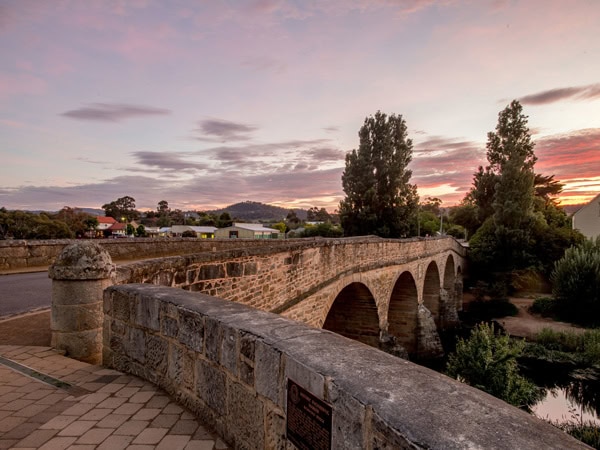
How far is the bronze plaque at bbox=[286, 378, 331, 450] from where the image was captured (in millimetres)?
1702

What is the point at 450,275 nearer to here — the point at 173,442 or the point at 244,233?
the point at 173,442

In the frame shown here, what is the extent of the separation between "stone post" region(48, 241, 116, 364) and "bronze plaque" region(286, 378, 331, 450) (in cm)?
323

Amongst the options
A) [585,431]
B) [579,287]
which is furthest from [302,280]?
[579,287]

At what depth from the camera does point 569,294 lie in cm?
2472

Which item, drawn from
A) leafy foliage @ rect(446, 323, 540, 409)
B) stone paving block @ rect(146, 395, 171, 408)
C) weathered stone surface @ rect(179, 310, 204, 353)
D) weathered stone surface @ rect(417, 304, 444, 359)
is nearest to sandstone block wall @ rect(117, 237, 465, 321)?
stone paving block @ rect(146, 395, 171, 408)

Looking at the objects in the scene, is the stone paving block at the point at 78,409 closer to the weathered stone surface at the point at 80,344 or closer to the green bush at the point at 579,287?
the weathered stone surface at the point at 80,344

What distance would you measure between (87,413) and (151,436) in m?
0.70

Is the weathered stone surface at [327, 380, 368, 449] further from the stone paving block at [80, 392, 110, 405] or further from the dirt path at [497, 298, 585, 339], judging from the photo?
the dirt path at [497, 298, 585, 339]

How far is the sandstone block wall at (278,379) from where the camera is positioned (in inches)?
51.1

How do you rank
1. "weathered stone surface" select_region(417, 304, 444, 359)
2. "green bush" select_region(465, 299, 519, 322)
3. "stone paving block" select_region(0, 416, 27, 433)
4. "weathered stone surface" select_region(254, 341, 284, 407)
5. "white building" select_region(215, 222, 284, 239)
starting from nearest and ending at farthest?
"weathered stone surface" select_region(254, 341, 284, 407) < "stone paving block" select_region(0, 416, 27, 433) < "weathered stone surface" select_region(417, 304, 444, 359) < "green bush" select_region(465, 299, 519, 322) < "white building" select_region(215, 222, 284, 239)

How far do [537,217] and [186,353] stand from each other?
3753 cm

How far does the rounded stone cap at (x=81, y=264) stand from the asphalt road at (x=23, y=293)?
2.97 m

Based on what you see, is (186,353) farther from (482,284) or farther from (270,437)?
(482,284)

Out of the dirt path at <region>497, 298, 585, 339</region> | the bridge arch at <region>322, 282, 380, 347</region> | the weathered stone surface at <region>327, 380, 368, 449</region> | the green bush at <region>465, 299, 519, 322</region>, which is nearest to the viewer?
the weathered stone surface at <region>327, 380, 368, 449</region>
